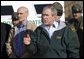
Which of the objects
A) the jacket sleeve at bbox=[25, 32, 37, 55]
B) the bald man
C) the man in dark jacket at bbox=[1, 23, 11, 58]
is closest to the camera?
the jacket sleeve at bbox=[25, 32, 37, 55]

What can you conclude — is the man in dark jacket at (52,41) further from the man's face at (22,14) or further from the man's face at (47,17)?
the man's face at (22,14)

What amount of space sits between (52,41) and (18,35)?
0.84 metres

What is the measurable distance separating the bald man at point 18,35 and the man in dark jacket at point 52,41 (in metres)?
0.63

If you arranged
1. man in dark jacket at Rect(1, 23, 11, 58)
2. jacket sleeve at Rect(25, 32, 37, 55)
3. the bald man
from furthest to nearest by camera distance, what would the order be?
1. man in dark jacket at Rect(1, 23, 11, 58)
2. the bald man
3. jacket sleeve at Rect(25, 32, 37, 55)

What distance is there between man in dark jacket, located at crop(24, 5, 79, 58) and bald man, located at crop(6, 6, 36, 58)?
0.63 m

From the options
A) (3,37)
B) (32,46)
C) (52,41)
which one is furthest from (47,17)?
(3,37)

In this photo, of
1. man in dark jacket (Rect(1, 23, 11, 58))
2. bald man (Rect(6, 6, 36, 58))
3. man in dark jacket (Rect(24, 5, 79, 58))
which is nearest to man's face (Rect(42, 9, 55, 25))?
man in dark jacket (Rect(24, 5, 79, 58))

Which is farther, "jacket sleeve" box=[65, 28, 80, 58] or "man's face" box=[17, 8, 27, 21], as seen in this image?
"man's face" box=[17, 8, 27, 21]

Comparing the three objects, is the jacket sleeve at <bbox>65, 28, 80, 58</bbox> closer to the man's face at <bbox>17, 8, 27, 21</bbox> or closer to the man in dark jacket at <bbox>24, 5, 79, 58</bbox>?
the man in dark jacket at <bbox>24, 5, 79, 58</bbox>

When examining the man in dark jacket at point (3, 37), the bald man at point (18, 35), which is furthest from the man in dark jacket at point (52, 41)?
the man in dark jacket at point (3, 37)

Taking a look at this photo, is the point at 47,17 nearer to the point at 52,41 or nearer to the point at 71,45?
the point at 52,41

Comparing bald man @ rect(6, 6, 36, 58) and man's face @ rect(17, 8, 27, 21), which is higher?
man's face @ rect(17, 8, 27, 21)

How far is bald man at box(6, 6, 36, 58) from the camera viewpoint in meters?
5.12

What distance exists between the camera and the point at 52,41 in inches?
176
